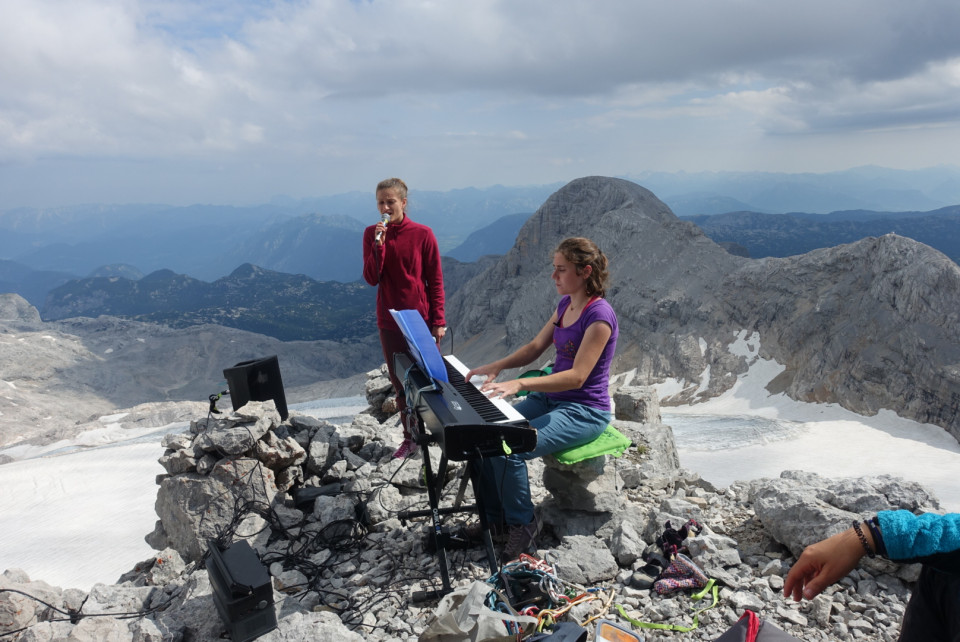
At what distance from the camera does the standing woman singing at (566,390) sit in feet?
13.9

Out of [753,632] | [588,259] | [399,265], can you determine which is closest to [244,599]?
[753,632]

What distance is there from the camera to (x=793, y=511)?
14.8 ft

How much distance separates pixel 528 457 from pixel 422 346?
1159 millimetres

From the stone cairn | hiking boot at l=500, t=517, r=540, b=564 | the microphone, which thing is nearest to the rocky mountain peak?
the stone cairn

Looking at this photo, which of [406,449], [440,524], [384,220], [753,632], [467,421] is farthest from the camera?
[406,449]

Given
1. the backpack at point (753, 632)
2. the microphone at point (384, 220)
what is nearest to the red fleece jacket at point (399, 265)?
the microphone at point (384, 220)

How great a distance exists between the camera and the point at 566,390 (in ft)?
14.6

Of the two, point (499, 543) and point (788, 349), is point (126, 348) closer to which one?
point (788, 349)

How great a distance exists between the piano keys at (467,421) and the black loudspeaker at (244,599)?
1.42m

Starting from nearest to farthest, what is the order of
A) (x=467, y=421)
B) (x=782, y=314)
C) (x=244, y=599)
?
(x=467, y=421) → (x=244, y=599) → (x=782, y=314)

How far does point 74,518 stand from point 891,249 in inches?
1969

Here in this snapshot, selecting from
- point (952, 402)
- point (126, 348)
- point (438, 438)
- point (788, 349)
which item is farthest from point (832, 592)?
point (126, 348)

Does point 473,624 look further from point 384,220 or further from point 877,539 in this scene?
point 384,220

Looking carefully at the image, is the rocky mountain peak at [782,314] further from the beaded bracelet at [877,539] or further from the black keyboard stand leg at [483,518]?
the beaded bracelet at [877,539]
